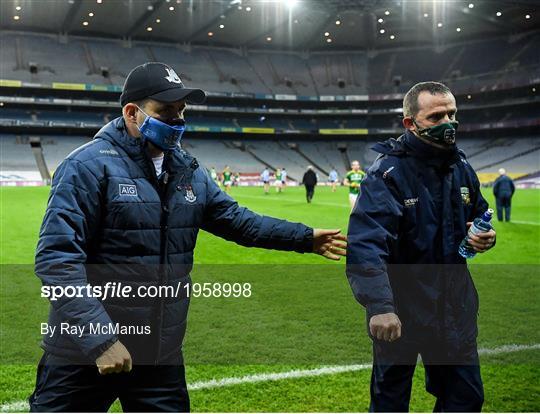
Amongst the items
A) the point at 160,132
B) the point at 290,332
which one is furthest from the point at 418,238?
the point at 290,332

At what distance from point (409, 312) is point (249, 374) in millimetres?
2447

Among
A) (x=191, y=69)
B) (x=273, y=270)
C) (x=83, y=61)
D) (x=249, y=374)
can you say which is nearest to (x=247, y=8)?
(x=191, y=69)

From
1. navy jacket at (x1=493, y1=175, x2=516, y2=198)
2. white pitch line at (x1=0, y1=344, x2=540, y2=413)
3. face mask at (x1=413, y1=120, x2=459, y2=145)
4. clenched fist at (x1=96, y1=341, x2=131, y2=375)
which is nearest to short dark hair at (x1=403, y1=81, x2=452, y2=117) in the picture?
face mask at (x1=413, y1=120, x2=459, y2=145)

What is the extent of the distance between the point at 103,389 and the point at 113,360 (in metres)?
0.40

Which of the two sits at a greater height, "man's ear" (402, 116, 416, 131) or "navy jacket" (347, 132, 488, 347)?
"man's ear" (402, 116, 416, 131)

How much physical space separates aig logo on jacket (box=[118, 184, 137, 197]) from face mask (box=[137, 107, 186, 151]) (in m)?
0.28

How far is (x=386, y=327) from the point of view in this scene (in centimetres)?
307

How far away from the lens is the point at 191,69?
231ft

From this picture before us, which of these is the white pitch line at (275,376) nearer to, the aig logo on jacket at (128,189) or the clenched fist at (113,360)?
the clenched fist at (113,360)

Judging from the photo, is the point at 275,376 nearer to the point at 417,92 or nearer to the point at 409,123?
the point at 409,123

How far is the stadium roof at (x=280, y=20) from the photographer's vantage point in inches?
2188

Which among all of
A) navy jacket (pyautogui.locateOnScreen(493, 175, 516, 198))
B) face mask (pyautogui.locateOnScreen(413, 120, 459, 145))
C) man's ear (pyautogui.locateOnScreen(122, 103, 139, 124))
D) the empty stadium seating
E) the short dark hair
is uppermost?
the empty stadium seating

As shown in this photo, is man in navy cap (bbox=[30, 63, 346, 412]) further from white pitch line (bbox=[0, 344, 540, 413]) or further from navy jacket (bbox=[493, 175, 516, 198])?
Answer: navy jacket (bbox=[493, 175, 516, 198])

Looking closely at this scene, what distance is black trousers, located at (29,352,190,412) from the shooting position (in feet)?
9.45
